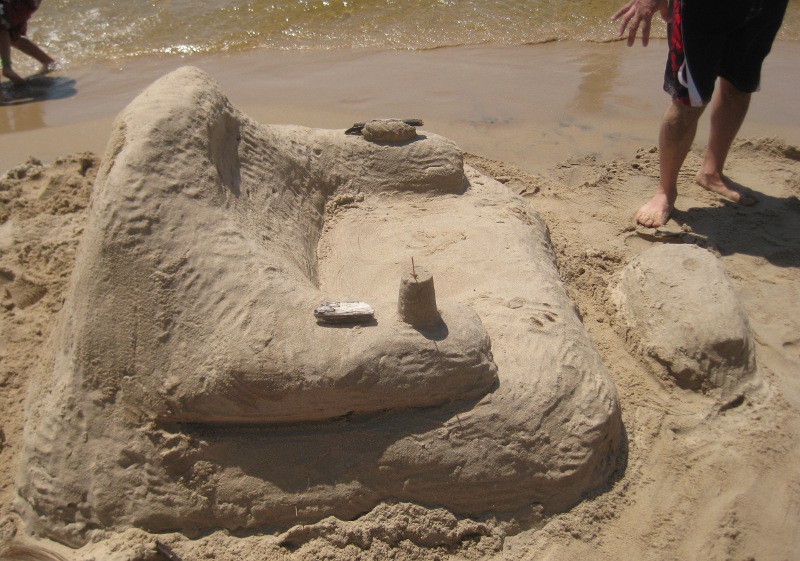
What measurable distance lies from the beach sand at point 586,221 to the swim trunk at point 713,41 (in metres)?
0.78

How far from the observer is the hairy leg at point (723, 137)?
3.78 meters

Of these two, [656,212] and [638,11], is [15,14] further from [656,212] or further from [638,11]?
[656,212]

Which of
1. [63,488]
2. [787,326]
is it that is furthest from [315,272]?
[787,326]

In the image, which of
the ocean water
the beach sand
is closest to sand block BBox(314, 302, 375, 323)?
the beach sand

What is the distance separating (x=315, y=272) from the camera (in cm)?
264

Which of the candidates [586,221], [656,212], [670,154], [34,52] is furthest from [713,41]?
[34,52]

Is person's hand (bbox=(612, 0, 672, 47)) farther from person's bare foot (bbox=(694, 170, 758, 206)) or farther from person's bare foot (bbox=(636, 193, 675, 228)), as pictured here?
person's bare foot (bbox=(694, 170, 758, 206))

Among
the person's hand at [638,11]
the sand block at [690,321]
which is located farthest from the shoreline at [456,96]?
the sand block at [690,321]

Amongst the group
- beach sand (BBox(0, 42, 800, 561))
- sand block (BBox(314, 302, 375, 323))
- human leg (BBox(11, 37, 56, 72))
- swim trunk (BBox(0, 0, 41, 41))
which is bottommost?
beach sand (BBox(0, 42, 800, 561))

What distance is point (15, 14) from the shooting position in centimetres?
629

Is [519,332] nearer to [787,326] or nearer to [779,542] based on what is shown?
[779,542]

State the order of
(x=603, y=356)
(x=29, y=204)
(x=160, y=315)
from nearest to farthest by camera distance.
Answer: (x=160, y=315)
(x=603, y=356)
(x=29, y=204)

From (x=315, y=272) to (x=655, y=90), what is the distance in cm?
409

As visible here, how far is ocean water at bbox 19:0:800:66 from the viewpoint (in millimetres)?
7016
